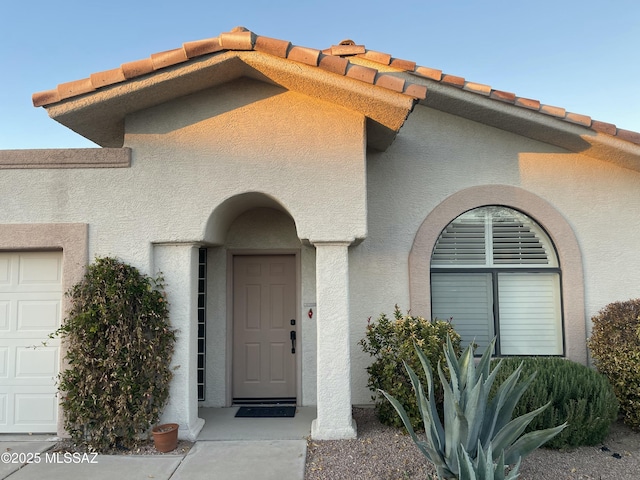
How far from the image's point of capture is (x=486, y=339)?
6945 millimetres

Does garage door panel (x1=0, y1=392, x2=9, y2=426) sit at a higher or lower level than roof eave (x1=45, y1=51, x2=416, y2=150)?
lower

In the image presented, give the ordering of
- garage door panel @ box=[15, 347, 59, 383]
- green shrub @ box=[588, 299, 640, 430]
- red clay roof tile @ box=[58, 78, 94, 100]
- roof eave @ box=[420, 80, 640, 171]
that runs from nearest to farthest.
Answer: red clay roof tile @ box=[58, 78, 94, 100] < green shrub @ box=[588, 299, 640, 430] < garage door panel @ box=[15, 347, 59, 383] < roof eave @ box=[420, 80, 640, 171]

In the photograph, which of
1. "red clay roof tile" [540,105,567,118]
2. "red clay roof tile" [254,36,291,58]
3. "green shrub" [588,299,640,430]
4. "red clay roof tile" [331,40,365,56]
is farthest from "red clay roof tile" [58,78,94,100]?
"green shrub" [588,299,640,430]

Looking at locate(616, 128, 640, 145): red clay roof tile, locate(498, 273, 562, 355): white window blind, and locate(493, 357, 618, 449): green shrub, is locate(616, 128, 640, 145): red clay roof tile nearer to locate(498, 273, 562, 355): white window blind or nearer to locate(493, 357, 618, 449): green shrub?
locate(498, 273, 562, 355): white window blind

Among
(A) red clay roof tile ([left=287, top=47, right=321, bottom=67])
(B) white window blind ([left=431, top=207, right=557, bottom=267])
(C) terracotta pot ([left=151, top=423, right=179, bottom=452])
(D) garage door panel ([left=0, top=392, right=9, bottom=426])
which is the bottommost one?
(C) terracotta pot ([left=151, top=423, right=179, bottom=452])

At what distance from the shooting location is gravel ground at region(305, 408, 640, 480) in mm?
4711

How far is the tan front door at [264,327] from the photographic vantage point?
725cm

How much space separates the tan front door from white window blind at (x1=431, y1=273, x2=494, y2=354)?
2.26 metres

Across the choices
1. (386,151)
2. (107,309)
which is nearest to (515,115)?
(386,151)

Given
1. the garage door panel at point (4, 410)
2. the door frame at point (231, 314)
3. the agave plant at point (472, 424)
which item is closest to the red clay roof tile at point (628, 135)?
the agave plant at point (472, 424)

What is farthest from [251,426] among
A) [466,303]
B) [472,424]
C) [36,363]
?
[466,303]

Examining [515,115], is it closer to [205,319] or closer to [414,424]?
[414,424]

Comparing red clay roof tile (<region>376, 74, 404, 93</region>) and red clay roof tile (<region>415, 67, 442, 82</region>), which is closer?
red clay roof tile (<region>376, 74, 404, 93</region>)

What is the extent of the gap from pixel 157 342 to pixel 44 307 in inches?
66.5
